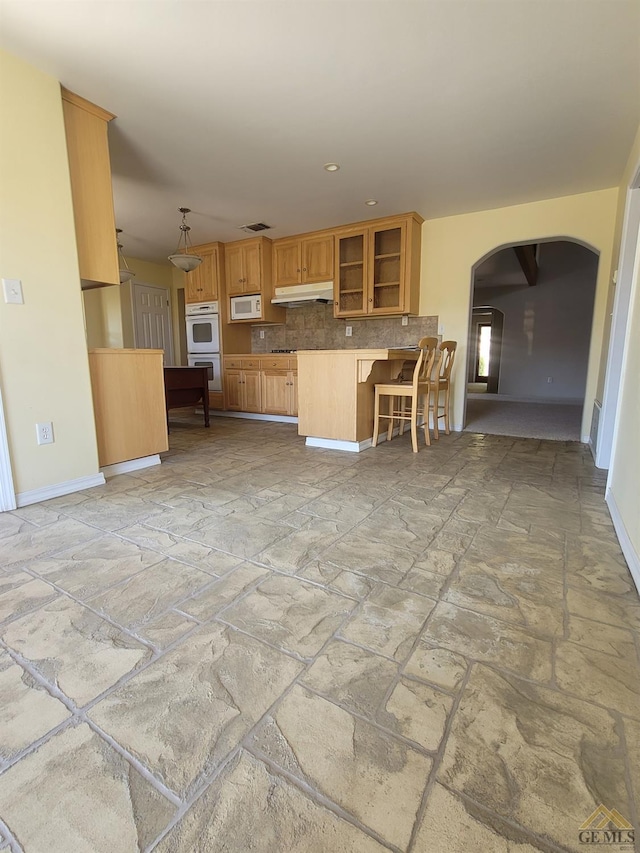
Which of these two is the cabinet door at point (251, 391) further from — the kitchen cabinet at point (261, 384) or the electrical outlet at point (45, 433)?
the electrical outlet at point (45, 433)

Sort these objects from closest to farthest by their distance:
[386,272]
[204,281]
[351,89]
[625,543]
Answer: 1. [625,543]
2. [351,89]
3. [386,272]
4. [204,281]

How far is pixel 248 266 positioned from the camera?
5.30 metres

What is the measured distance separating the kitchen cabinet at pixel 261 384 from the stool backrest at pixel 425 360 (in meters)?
1.81

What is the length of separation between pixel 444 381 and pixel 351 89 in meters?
2.56

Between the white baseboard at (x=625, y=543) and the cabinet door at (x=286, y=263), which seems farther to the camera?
the cabinet door at (x=286, y=263)

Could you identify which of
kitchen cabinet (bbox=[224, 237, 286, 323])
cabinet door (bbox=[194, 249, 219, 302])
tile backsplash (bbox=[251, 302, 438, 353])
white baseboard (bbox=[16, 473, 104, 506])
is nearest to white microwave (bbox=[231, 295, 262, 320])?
kitchen cabinet (bbox=[224, 237, 286, 323])

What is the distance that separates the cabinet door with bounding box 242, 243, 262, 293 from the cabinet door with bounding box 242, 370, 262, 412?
112cm

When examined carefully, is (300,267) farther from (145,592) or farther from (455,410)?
(145,592)

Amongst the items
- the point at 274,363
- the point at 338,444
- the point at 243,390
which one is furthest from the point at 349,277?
the point at 338,444

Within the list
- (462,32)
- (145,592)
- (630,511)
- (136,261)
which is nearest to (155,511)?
(145,592)

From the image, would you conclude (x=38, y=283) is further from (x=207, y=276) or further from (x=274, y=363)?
(x=207, y=276)

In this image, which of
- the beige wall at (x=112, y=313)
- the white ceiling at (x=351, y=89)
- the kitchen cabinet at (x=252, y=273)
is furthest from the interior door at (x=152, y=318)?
the white ceiling at (x=351, y=89)

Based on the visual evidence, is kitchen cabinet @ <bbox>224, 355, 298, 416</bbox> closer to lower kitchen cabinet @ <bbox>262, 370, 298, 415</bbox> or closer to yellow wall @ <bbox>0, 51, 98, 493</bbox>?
lower kitchen cabinet @ <bbox>262, 370, 298, 415</bbox>

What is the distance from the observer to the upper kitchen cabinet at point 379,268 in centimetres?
436
